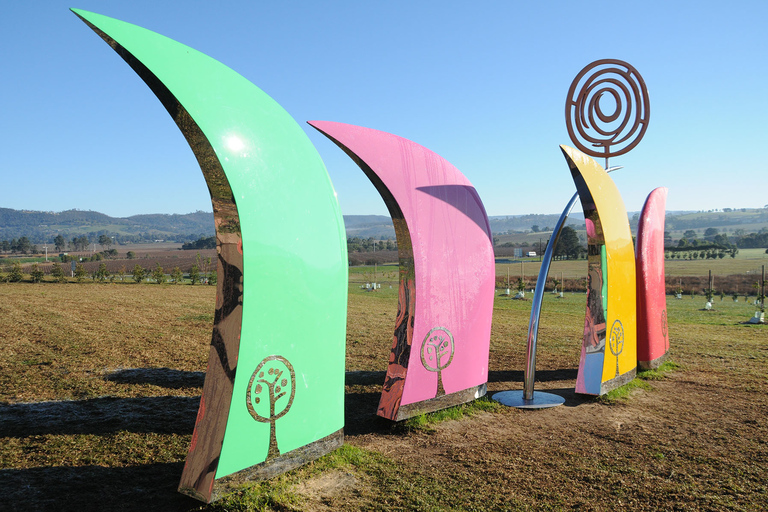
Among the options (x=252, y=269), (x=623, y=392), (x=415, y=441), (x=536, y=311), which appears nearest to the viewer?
(x=252, y=269)

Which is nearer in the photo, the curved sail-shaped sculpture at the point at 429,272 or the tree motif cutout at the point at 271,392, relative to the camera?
the tree motif cutout at the point at 271,392

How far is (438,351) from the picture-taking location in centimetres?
619

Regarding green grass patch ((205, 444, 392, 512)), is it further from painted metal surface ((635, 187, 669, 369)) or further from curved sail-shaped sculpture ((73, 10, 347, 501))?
painted metal surface ((635, 187, 669, 369))

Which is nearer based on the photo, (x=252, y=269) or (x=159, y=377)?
(x=252, y=269)

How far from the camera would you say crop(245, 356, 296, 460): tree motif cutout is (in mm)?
4035

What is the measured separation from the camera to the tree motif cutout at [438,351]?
6.05 m

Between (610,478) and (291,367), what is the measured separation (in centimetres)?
316

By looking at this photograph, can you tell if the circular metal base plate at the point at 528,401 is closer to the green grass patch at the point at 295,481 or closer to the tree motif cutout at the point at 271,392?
the green grass patch at the point at 295,481

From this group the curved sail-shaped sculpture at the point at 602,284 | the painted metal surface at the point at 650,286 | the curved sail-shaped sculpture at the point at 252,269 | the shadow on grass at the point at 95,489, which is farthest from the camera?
the painted metal surface at the point at 650,286

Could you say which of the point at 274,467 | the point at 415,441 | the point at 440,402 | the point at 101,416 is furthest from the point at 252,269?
the point at 101,416

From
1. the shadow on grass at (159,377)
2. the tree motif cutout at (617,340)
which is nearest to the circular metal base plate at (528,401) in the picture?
the tree motif cutout at (617,340)

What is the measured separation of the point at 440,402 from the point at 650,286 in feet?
15.8

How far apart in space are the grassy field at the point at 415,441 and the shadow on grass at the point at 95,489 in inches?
0.7

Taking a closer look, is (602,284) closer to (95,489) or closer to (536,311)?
(536,311)
